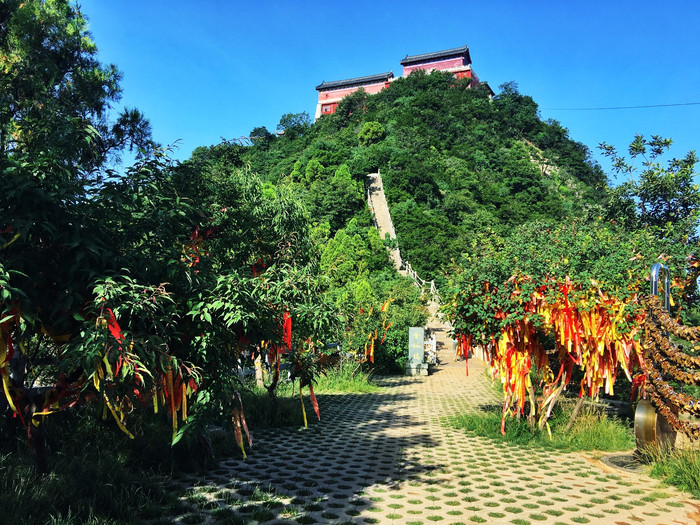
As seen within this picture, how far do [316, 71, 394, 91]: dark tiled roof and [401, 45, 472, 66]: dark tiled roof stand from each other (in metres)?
3.64

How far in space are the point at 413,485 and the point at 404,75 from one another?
268 feet

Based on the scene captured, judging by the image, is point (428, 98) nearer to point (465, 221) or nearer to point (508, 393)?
point (465, 221)

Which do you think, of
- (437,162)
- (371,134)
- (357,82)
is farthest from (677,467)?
(357,82)

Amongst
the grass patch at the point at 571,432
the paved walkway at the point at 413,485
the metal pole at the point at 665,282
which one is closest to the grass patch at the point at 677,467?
the paved walkway at the point at 413,485

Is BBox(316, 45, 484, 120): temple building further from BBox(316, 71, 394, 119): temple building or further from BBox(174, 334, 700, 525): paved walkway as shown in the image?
BBox(174, 334, 700, 525): paved walkway

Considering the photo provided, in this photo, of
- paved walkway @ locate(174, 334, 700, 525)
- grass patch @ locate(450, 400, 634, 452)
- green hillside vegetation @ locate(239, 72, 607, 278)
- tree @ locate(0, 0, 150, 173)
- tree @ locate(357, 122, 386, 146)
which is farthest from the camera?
tree @ locate(357, 122, 386, 146)

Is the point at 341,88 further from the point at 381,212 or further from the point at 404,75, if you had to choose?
the point at 381,212

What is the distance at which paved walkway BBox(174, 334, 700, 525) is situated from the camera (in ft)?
16.1

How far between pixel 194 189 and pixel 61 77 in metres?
7.89

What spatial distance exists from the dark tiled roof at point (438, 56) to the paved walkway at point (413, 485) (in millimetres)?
79505

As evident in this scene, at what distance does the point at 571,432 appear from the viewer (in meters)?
8.21

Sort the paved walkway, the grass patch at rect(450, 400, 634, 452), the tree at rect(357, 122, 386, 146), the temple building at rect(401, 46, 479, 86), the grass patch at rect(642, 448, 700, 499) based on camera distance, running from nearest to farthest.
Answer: the paved walkway → the grass patch at rect(642, 448, 700, 499) → the grass patch at rect(450, 400, 634, 452) → the tree at rect(357, 122, 386, 146) → the temple building at rect(401, 46, 479, 86)

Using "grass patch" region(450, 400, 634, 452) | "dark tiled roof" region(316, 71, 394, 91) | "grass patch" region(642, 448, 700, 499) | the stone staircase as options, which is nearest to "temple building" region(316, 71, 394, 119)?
"dark tiled roof" region(316, 71, 394, 91)

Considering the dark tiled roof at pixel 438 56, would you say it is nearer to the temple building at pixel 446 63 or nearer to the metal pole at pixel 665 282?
the temple building at pixel 446 63
